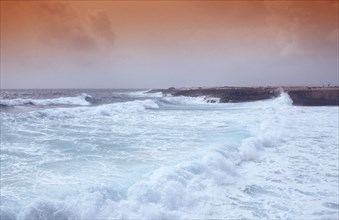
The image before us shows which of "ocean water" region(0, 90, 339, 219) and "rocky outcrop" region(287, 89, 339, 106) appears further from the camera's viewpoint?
"rocky outcrop" region(287, 89, 339, 106)

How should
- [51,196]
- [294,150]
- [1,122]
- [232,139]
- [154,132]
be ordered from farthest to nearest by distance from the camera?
[1,122] < [154,132] < [232,139] < [294,150] < [51,196]

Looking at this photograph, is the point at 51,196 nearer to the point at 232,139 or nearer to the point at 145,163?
the point at 145,163

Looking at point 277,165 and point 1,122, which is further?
point 1,122

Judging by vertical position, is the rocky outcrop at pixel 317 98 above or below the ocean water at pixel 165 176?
above

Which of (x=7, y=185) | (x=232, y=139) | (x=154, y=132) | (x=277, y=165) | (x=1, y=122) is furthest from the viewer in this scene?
(x=1, y=122)

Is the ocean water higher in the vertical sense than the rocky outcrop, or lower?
lower

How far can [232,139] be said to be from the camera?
41.7 feet

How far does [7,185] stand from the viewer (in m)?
6.91

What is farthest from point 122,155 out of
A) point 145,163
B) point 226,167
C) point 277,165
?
point 277,165

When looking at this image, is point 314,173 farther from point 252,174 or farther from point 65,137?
point 65,137

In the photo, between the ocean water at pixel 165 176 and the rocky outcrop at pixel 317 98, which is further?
the rocky outcrop at pixel 317 98

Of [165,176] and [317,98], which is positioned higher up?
[317,98]

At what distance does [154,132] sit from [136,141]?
8.08 ft

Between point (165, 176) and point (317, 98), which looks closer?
point (165, 176)
